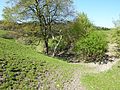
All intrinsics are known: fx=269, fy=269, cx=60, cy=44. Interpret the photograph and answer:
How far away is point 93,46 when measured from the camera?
39.4 metres

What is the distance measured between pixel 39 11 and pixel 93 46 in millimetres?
10232

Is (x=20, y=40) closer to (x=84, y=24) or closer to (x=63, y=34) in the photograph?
(x=63, y=34)

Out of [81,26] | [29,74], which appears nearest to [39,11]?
[81,26]

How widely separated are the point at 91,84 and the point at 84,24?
1020 inches

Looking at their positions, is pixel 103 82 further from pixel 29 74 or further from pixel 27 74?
pixel 27 74

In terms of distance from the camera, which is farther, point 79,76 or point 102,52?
point 102,52

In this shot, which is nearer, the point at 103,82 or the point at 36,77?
the point at 36,77

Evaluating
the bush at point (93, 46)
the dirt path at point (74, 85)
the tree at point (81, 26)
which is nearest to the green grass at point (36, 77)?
the dirt path at point (74, 85)

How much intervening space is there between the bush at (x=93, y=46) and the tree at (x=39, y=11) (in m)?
5.70

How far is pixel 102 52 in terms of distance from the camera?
135 feet

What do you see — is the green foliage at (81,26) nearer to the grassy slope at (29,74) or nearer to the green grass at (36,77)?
the green grass at (36,77)

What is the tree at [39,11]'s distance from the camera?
4144 cm

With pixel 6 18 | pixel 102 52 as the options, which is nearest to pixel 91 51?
pixel 102 52

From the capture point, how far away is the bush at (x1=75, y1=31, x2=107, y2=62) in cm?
3922
